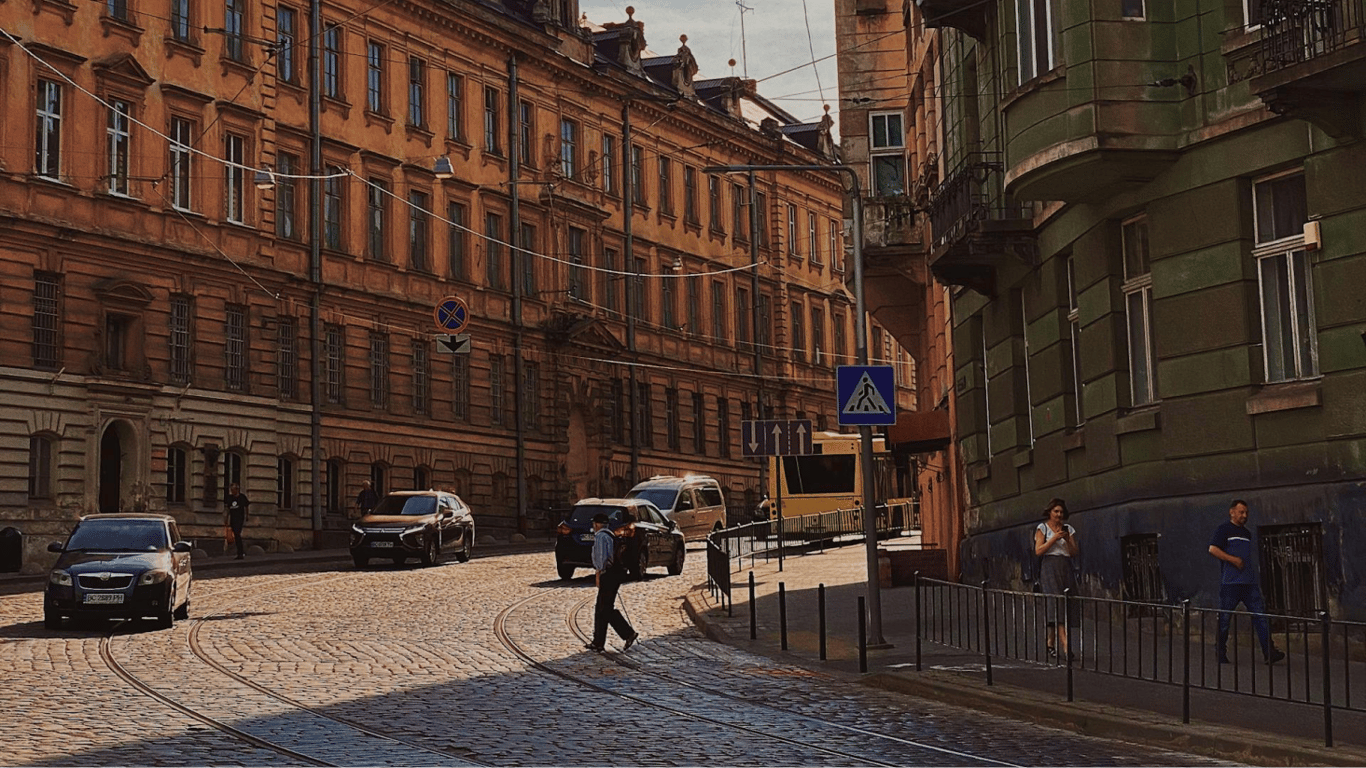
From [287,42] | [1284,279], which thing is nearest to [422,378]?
[287,42]

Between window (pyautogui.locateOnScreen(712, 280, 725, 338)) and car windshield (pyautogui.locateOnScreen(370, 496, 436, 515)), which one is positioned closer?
car windshield (pyautogui.locateOnScreen(370, 496, 436, 515))

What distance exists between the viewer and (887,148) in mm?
38625

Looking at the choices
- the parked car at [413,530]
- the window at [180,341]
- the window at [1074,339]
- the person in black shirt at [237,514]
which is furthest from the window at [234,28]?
the window at [1074,339]

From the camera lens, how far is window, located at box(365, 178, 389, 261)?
51312mm

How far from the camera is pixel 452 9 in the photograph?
178ft

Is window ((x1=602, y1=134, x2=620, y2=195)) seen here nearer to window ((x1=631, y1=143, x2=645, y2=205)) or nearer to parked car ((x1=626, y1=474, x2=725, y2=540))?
window ((x1=631, y1=143, x2=645, y2=205))

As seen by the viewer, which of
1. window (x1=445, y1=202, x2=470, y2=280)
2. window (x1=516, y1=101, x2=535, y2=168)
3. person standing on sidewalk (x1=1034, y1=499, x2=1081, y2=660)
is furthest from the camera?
window (x1=516, y1=101, x2=535, y2=168)

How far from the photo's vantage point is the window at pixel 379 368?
50.9 m

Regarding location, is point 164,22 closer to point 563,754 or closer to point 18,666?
point 18,666

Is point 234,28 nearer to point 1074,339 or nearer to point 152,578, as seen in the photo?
point 152,578

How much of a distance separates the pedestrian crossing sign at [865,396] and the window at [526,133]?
38015mm

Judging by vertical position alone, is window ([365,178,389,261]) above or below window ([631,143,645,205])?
below

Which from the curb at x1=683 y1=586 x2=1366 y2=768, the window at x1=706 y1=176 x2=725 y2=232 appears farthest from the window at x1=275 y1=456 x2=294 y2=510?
the curb at x1=683 y1=586 x2=1366 y2=768

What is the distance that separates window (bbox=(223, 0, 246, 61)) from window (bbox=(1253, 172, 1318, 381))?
32.0 meters
